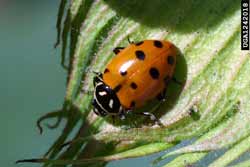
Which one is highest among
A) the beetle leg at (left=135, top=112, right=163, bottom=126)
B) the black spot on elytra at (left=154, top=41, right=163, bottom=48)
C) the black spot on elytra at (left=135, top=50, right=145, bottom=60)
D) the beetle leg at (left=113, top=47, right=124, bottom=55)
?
the beetle leg at (left=113, top=47, right=124, bottom=55)

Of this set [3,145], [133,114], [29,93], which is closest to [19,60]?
[29,93]

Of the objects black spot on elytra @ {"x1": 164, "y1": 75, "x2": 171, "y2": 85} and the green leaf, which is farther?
black spot on elytra @ {"x1": 164, "y1": 75, "x2": 171, "y2": 85}

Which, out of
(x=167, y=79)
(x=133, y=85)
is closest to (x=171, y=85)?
(x=167, y=79)

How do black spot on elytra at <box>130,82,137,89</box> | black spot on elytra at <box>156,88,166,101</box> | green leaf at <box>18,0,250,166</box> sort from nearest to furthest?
green leaf at <box>18,0,250,166</box> → black spot on elytra at <box>156,88,166,101</box> → black spot on elytra at <box>130,82,137,89</box>

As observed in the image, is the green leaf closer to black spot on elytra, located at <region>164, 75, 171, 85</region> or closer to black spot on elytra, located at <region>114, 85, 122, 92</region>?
black spot on elytra, located at <region>164, 75, 171, 85</region>

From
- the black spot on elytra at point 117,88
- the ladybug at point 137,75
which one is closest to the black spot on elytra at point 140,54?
the ladybug at point 137,75

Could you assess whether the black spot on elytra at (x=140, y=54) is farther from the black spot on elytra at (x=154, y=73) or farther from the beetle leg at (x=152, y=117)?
the beetle leg at (x=152, y=117)

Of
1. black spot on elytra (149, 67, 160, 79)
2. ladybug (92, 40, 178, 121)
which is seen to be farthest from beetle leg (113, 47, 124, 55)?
black spot on elytra (149, 67, 160, 79)
